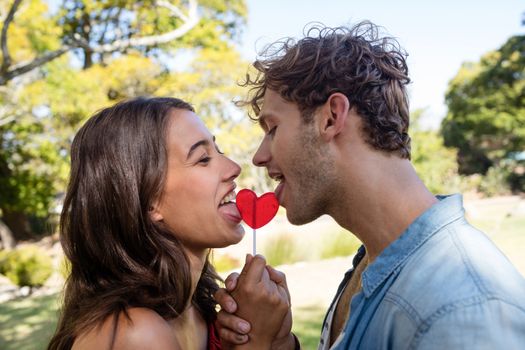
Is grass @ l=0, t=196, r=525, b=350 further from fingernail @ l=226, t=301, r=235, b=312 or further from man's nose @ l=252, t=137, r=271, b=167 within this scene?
man's nose @ l=252, t=137, r=271, b=167

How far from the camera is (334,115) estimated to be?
218 centimetres

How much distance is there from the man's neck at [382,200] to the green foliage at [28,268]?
12.6 meters

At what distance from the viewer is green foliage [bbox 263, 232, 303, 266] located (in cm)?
1183

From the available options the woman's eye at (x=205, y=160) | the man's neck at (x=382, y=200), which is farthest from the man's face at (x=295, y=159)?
the woman's eye at (x=205, y=160)

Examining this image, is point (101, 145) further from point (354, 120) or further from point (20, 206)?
point (20, 206)

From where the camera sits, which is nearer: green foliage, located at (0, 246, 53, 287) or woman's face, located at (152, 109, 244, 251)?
woman's face, located at (152, 109, 244, 251)

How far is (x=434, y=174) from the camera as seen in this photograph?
89.5 feet

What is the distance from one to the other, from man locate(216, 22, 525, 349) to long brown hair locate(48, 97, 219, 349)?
0.27 m

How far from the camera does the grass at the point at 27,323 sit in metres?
7.93

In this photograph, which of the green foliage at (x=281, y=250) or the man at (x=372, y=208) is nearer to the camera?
the man at (x=372, y=208)

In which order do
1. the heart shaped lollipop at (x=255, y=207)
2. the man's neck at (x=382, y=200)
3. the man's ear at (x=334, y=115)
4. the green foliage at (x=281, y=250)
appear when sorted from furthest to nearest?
the green foliage at (x=281, y=250)
the heart shaped lollipop at (x=255, y=207)
the man's ear at (x=334, y=115)
the man's neck at (x=382, y=200)

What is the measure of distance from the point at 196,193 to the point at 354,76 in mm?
807

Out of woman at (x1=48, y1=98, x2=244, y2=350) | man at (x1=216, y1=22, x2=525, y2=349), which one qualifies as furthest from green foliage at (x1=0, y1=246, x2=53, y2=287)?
man at (x1=216, y1=22, x2=525, y2=349)

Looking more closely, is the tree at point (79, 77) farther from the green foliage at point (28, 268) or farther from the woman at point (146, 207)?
the woman at point (146, 207)
